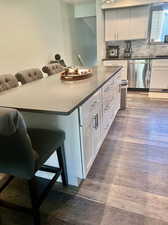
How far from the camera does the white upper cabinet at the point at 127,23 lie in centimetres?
443

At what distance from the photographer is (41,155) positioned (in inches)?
48.1

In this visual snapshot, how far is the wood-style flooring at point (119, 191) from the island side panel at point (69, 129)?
23cm

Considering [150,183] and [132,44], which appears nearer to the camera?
[150,183]

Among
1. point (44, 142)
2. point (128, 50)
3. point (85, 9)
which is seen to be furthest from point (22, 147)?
point (85, 9)

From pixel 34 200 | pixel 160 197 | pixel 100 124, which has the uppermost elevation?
pixel 100 124

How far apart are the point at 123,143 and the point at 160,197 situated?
94cm

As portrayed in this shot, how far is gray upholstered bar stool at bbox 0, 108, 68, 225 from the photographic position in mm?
861

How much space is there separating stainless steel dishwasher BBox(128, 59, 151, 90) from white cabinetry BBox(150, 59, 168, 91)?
12 cm

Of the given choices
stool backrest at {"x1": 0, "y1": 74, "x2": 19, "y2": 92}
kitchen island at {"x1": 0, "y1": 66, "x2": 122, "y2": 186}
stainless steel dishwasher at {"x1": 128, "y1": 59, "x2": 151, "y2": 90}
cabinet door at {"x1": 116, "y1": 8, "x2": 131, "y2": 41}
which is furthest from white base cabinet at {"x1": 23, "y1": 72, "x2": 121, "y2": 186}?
cabinet door at {"x1": 116, "y1": 8, "x2": 131, "y2": 41}

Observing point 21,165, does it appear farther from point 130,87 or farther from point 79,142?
point 130,87

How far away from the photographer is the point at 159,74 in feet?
14.3

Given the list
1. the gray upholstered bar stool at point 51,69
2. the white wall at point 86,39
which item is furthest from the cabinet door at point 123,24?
the gray upholstered bar stool at point 51,69

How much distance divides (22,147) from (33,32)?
3663 millimetres

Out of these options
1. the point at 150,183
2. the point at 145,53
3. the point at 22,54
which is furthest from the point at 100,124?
the point at 145,53
